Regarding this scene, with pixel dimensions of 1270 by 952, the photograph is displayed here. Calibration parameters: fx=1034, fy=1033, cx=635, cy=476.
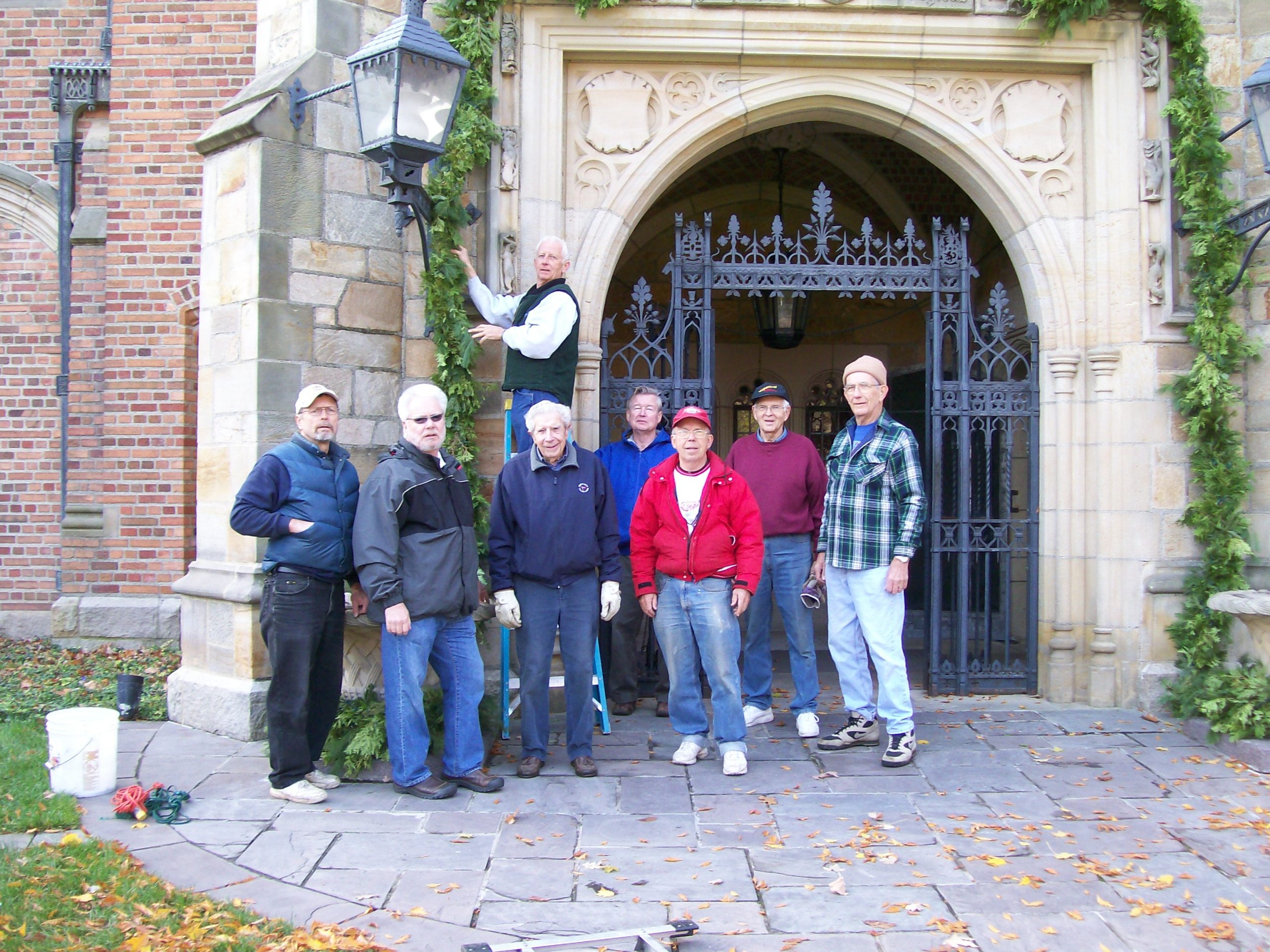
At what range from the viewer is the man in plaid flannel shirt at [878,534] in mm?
4816

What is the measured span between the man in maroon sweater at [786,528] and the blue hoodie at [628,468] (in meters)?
0.42

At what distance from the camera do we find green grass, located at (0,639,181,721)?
236 inches

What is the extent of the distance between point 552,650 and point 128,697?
102 inches

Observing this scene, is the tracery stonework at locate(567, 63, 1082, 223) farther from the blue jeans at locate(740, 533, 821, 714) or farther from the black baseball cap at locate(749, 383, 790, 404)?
the blue jeans at locate(740, 533, 821, 714)

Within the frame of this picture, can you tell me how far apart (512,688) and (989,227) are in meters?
6.33

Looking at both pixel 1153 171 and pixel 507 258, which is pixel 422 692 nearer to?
pixel 507 258

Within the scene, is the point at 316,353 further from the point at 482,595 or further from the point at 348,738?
the point at 348,738

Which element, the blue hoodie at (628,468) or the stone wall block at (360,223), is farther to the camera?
the blue hoodie at (628,468)

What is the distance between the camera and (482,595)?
16.3 ft

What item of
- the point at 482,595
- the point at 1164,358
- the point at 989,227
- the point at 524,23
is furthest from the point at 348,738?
the point at 989,227

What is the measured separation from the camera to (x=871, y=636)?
4879 mm

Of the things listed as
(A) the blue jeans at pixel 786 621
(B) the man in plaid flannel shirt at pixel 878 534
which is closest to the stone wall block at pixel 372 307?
(A) the blue jeans at pixel 786 621

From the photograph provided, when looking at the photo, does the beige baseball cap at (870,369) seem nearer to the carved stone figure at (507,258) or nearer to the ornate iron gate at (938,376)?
the ornate iron gate at (938,376)

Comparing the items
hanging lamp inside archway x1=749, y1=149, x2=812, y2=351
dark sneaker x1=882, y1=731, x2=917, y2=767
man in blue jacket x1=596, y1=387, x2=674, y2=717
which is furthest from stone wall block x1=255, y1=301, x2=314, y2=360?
hanging lamp inside archway x1=749, y1=149, x2=812, y2=351
